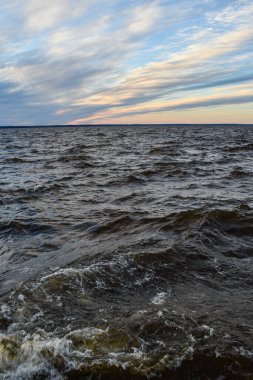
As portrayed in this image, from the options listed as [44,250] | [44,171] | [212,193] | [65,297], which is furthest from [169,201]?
[44,171]

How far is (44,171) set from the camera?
20.2 meters

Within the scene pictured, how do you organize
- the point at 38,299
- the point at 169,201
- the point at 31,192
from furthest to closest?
the point at 31,192 → the point at 169,201 → the point at 38,299

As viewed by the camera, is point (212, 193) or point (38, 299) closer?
point (38, 299)

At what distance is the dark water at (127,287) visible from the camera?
410 cm

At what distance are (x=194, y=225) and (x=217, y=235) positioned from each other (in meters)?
0.80

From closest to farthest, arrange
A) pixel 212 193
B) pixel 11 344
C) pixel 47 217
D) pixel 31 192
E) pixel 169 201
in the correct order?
pixel 11 344 → pixel 47 217 → pixel 169 201 → pixel 212 193 → pixel 31 192

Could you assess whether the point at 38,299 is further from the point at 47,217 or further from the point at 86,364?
the point at 47,217

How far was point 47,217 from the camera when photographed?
1034cm

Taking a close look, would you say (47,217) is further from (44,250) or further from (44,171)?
(44,171)

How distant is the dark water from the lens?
161 inches

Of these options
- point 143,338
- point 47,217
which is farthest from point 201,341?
point 47,217

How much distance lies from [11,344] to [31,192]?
10.1 m

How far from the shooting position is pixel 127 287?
588 centimetres

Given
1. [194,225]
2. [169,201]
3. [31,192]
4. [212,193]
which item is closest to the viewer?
[194,225]
